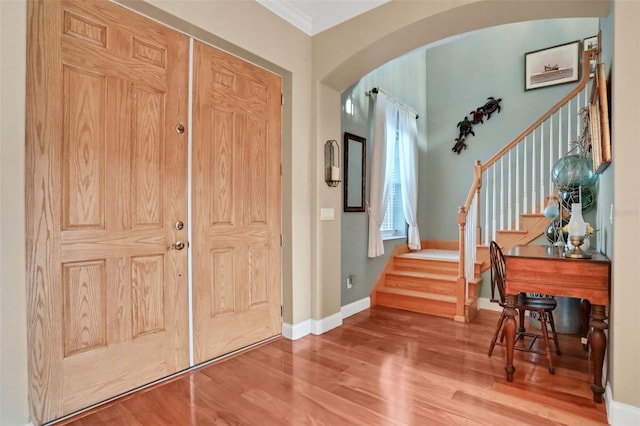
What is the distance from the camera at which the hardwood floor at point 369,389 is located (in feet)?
6.18

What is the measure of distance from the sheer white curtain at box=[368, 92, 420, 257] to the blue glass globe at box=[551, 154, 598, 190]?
1.93m

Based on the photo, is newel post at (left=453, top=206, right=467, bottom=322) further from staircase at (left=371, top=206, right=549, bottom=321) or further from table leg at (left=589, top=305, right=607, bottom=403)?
table leg at (left=589, top=305, right=607, bottom=403)

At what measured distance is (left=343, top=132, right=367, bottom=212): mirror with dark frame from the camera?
3.79 metres

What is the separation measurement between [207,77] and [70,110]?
3.13 ft

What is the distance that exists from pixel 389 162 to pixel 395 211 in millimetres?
874

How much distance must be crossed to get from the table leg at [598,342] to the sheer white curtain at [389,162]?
2371mm

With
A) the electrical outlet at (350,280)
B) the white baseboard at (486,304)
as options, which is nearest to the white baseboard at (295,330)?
the electrical outlet at (350,280)

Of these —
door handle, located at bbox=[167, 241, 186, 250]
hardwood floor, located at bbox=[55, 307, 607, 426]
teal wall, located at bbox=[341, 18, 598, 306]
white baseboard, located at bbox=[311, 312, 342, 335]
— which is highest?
teal wall, located at bbox=[341, 18, 598, 306]

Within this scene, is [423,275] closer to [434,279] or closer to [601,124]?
[434,279]

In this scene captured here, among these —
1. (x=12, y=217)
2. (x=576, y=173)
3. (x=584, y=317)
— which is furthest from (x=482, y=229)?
(x=12, y=217)

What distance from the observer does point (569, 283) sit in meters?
2.07

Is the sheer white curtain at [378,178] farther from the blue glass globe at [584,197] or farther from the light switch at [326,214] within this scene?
the blue glass globe at [584,197]

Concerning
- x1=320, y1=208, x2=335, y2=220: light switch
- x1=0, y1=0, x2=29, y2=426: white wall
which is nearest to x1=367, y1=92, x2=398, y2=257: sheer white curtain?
x1=320, y1=208, x2=335, y2=220: light switch
